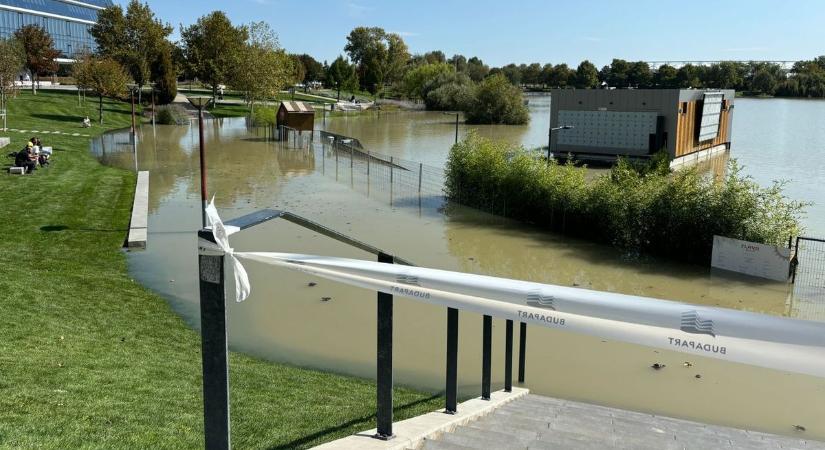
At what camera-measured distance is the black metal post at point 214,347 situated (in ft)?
12.4

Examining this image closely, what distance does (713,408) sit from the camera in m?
9.98

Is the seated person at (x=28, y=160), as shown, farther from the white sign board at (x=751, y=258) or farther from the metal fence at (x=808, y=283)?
the metal fence at (x=808, y=283)

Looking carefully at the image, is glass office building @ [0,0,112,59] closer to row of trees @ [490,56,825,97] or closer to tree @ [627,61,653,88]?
row of trees @ [490,56,825,97]

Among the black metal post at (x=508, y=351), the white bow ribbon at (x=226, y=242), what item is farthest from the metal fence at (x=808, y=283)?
the white bow ribbon at (x=226, y=242)

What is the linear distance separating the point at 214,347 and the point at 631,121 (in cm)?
4217

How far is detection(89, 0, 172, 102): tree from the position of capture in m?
73.6

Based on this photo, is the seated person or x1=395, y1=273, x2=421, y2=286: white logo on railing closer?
x1=395, y1=273, x2=421, y2=286: white logo on railing

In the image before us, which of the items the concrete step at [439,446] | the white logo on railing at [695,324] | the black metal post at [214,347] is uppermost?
the white logo on railing at [695,324]

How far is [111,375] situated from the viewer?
310 inches

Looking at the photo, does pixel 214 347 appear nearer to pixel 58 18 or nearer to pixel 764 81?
pixel 58 18

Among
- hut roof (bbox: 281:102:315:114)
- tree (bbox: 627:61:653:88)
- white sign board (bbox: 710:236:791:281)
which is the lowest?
white sign board (bbox: 710:236:791:281)

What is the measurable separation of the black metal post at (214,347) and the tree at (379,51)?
5448 inches

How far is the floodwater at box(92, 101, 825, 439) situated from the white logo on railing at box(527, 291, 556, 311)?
21.3 ft

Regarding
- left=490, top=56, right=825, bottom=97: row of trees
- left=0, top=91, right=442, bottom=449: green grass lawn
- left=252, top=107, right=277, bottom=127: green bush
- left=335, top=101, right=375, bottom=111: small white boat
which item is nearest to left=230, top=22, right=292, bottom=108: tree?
left=252, top=107, right=277, bottom=127: green bush
